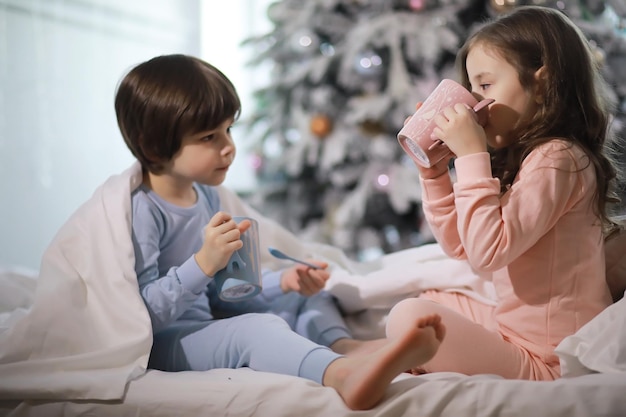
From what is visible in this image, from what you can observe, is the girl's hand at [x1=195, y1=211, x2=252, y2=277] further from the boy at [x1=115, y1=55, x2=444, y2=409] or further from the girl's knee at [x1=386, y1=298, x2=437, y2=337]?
the girl's knee at [x1=386, y1=298, x2=437, y2=337]

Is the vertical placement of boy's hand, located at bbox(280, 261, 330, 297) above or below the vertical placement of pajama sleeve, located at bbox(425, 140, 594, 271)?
below

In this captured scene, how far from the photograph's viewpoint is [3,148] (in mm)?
2402

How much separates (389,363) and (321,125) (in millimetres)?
1794

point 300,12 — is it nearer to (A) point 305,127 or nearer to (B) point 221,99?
(A) point 305,127

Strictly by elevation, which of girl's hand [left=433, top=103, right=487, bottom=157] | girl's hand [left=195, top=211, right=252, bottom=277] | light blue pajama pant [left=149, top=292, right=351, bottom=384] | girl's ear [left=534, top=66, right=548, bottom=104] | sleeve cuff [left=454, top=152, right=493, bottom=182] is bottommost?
light blue pajama pant [left=149, top=292, right=351, bottom=384]

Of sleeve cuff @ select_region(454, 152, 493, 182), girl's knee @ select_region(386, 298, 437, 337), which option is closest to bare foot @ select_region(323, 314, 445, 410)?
girl's knee @ select_region(386, 298, 437, 337)

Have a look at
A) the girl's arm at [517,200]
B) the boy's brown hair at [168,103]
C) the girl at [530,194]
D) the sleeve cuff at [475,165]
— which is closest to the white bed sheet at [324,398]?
the girl at [530,194]

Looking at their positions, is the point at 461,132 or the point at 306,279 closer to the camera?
the point at 461,132

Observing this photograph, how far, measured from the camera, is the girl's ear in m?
1.10

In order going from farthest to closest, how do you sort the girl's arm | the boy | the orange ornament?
the orange ornament < the boy < the girl's arm

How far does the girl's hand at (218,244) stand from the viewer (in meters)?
1.15

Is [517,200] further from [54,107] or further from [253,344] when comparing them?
[54,107]

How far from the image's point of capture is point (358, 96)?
2.63 meters

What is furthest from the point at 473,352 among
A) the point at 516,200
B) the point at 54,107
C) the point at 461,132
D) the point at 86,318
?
the point at 54,107
